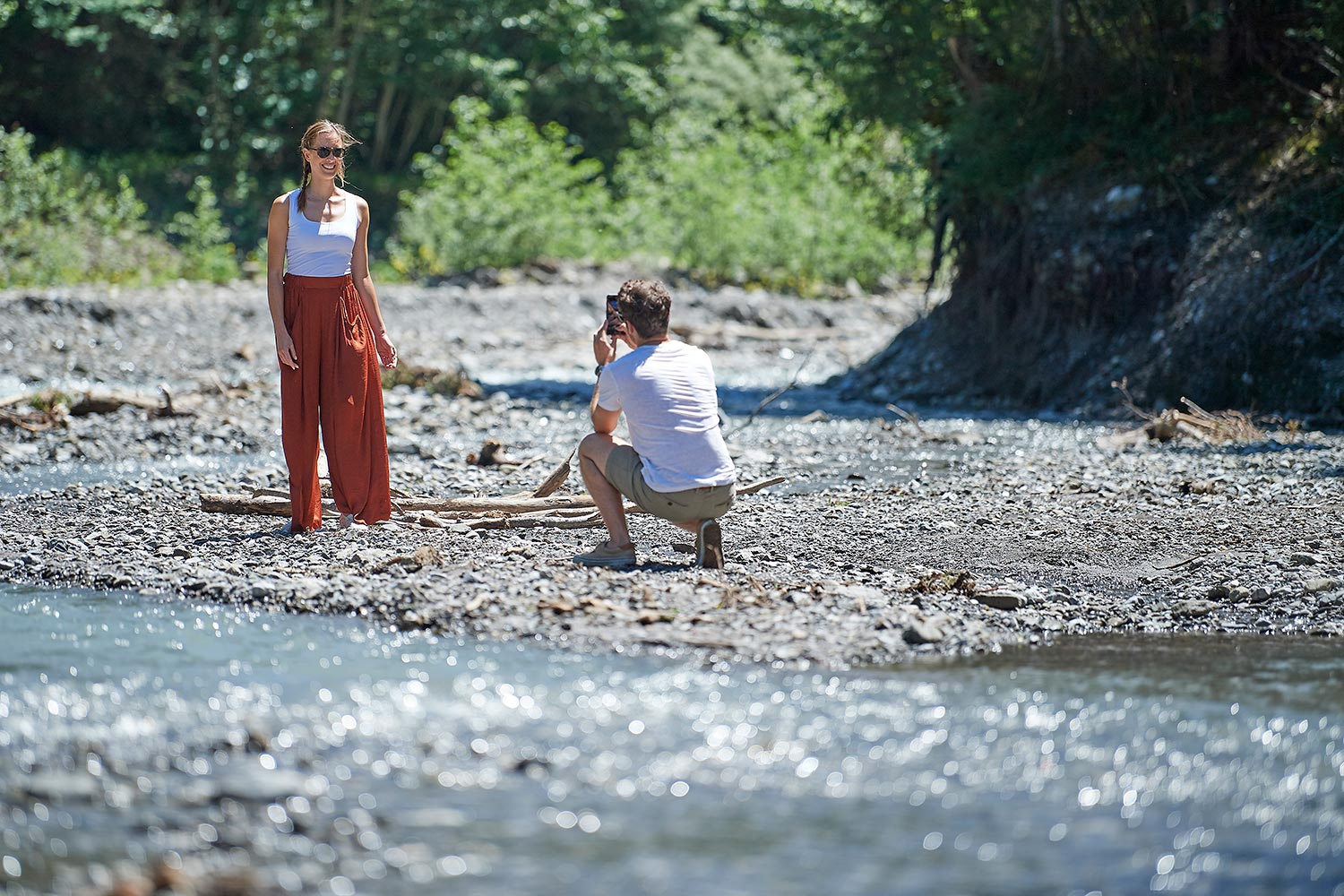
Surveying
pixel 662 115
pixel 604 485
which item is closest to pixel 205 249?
pixel 662 115

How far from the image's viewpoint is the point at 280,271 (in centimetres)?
727

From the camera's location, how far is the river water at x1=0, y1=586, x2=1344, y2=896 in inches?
154

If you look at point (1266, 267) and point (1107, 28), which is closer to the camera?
point (1266, 267)

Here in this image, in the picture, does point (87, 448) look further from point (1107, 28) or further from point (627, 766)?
point (1107, 28)

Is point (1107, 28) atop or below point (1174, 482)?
atop

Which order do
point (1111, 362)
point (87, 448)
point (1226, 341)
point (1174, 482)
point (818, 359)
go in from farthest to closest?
1. point (818, 359)
2. point (1111, 362)
3. point (1226, 341)
4. point (87, 448)
5. point (1174, 482)

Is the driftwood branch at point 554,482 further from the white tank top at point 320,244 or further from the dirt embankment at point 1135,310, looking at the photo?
the dirt embankment at point 1135,310

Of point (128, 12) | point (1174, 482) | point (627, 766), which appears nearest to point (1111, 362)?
point (1174, 482)

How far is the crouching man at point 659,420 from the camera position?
648 centimetres

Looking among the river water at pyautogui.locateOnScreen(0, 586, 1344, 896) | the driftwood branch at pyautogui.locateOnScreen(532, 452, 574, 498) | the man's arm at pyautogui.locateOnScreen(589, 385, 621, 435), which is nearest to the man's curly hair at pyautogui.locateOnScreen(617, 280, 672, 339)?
the man's arm at pyautogui.locateOnScreen(589, 385, 621, 435)

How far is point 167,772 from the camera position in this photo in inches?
177

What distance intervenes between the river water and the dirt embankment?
7.52 meters

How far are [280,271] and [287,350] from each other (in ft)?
1.42

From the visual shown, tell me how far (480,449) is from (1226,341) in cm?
692
